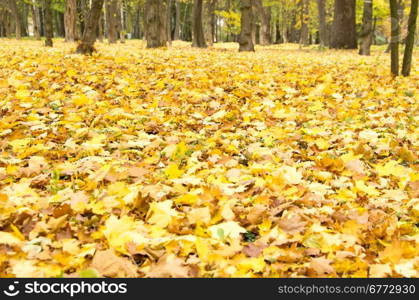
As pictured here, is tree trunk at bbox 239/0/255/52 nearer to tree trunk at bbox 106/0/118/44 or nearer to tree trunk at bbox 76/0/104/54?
tree trunk at bbox 76/0/104/54

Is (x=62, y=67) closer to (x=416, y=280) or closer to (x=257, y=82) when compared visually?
(x=257, y=82)

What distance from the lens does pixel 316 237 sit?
7.43ft

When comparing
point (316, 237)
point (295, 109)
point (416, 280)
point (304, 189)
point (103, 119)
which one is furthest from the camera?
point (295, 109)

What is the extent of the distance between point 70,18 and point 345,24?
12.5 meters

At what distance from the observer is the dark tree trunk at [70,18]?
18484 mm

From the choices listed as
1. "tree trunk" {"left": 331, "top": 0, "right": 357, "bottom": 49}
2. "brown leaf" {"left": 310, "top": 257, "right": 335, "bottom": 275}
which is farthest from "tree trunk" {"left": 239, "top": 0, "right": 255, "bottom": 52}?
"brown leaf" {"left": 310, "top": 257, "right": 335, "bottom": 275}

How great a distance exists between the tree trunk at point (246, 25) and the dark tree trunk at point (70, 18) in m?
8.19

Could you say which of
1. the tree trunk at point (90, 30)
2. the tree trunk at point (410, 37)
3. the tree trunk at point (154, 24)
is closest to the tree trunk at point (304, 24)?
the tree trunk at point (154, 24)

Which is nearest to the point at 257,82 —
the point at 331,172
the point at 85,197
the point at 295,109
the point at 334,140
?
the point at 295,109

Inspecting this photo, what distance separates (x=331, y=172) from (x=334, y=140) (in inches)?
36.3

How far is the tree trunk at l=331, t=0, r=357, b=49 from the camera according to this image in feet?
59.0

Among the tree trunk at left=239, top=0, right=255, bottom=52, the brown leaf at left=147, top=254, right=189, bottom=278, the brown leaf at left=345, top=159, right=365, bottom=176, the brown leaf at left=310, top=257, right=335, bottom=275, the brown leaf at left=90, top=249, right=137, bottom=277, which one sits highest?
the tree trunk at left=239, top=0, right=255, bottom=52

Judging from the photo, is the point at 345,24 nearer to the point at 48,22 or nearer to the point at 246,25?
the point at 246,25

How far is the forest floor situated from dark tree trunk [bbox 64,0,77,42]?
1368 cm
